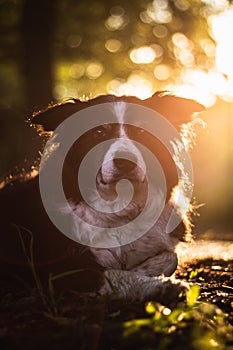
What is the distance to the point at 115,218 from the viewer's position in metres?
5.16

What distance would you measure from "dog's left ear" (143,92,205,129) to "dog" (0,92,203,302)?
0.03 ft

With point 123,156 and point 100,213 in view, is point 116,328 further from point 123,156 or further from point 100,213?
point 100,213

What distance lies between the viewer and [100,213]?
201 inches

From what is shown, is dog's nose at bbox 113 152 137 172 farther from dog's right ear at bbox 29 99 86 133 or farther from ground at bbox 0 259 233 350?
ground at bbox 0 259 233 350

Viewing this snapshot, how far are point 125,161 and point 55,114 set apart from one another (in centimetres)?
122

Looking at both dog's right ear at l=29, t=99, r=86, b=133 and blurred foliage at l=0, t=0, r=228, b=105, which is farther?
blurred foliage at l=0, t=0, r=228, b=105

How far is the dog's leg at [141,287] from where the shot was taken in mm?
3961

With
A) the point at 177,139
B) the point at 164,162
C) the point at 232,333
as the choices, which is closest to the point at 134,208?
the point at 164,162

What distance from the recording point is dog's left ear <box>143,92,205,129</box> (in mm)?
5543

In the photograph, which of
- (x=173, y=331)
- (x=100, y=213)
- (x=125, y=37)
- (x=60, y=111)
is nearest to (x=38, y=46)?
(x=125, y=37)

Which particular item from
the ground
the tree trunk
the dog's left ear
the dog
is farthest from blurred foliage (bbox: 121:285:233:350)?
the tree trunk

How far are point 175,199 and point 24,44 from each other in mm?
13676

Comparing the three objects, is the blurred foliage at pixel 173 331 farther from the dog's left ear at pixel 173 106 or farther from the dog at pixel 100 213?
the dog's left ear at pixel 173 106

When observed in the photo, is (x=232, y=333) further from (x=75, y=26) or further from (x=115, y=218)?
(x=75, y=26)
